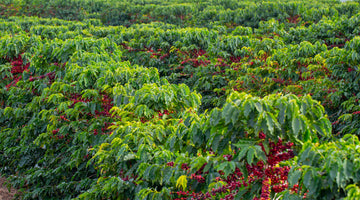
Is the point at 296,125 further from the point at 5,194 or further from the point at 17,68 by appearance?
the point at 17,68

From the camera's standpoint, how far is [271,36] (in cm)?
917

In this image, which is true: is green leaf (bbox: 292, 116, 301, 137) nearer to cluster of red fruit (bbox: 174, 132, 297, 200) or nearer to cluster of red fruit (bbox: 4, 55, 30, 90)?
cluster of red fruit (bbox: 174, 132, 297, 200)

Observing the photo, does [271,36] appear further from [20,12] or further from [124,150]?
[20,12]

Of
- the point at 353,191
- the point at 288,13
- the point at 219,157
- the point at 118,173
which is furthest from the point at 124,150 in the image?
the point at 288,13

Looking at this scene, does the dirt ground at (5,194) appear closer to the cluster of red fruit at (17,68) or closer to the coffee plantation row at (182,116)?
the coffee plantation row at (182,116)

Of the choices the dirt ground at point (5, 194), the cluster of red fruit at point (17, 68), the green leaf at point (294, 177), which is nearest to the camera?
the green leaf at point (294, 177)

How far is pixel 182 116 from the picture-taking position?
12.0 feet

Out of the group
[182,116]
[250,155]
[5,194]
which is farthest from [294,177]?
[5,194]

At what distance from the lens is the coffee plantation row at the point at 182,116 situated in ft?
7.99

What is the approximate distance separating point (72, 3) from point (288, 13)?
11.5m

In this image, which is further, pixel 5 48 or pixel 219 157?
pixel 5 48

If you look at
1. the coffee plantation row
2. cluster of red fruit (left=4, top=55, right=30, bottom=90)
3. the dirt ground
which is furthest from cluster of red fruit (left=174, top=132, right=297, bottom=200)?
cluster of red fruit (left=4, top=55, right=30, bottom=90)

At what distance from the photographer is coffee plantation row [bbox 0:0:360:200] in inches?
95.9

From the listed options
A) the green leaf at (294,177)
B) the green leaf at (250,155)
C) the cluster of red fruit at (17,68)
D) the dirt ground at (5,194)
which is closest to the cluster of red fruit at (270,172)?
the green leaf at (250,155)
